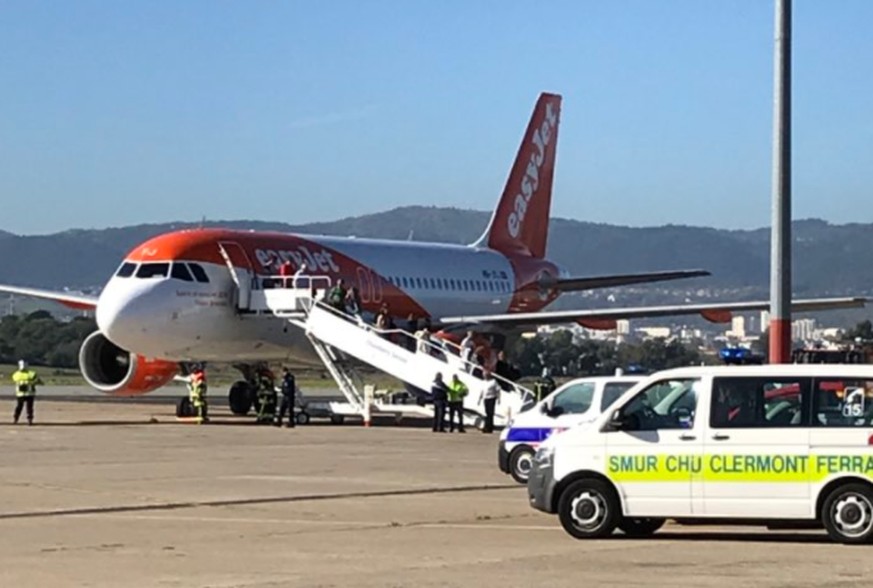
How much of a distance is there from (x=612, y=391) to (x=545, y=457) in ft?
23.1

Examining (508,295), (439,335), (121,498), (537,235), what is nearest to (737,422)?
(121,498)

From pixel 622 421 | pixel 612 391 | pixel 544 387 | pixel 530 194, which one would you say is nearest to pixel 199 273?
pixel 544 387

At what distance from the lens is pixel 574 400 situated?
2516 centimetres

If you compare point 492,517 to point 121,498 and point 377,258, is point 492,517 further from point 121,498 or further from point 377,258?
point 377,258

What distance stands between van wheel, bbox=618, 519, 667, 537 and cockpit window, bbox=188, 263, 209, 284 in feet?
75.4

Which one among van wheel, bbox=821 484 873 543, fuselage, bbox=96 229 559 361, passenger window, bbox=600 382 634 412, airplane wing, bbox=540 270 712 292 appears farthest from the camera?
airplane wing, bbox=540 270 712 292

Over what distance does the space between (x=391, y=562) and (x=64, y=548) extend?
3022 mm

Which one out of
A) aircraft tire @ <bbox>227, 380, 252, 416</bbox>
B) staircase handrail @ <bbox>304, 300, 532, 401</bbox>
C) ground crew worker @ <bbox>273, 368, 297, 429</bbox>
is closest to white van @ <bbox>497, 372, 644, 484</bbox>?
staircase handrail @ <bbox>304, 300, 532, 401</bbox>

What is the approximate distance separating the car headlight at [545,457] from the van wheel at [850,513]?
101 inches

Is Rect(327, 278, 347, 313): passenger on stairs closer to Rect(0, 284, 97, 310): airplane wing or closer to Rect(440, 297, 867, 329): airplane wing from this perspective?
Rect(440, 297, 867, 329): airplane wing

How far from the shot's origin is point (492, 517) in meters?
19.9

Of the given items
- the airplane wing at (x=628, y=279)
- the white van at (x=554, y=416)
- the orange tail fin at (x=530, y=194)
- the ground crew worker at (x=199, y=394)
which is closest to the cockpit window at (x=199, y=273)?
the ground crew worker at (x=199, y=394)

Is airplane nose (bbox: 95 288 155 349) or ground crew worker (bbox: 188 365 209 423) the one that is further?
ground crew worker (bbox: 188 365 209 423)

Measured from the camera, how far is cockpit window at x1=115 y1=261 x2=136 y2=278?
132ft
